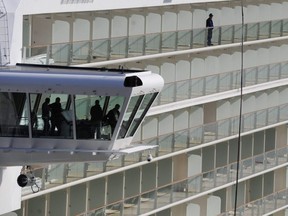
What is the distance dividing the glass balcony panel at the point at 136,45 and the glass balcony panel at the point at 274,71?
59.3ft

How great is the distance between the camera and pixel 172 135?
8306cm

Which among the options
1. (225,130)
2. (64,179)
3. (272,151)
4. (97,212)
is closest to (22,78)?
(64,179)

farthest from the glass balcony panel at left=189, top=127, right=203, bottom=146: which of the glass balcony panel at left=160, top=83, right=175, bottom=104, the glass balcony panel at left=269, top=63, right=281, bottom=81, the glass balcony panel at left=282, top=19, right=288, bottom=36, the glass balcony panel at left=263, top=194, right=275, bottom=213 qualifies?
the glass balcony panel at left=282, top=19, right=288, bottom=36

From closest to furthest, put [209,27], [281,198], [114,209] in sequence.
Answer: [114,209] < [209,27] < [281,198]

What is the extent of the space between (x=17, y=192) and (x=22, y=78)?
7041mm

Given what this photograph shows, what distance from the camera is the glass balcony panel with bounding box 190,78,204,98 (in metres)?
84.2

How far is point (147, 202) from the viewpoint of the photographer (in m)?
81.0

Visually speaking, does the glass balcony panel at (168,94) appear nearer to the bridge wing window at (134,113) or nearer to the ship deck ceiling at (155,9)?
the ship deck ceiling at (155,9)

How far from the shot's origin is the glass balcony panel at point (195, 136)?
84.9 m

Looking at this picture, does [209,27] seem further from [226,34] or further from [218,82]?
[226,34]

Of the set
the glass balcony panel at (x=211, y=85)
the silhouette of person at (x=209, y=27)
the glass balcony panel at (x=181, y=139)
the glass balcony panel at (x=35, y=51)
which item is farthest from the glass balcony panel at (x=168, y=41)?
the glass balcony panel at (x=35, y=51)

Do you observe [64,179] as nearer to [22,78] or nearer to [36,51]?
[36,51]

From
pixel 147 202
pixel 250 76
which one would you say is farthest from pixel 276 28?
pixel 147 202

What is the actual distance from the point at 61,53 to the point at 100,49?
13.5ft
